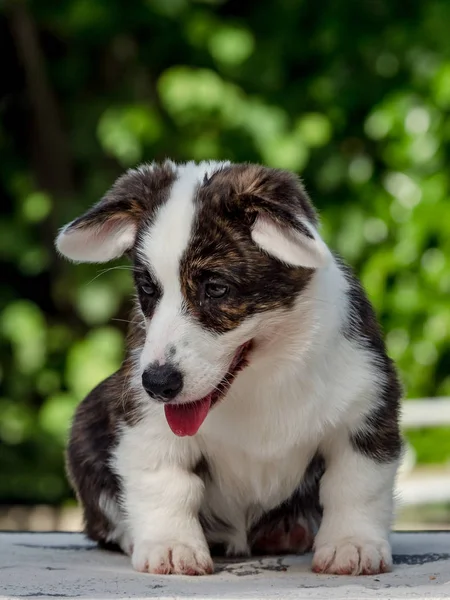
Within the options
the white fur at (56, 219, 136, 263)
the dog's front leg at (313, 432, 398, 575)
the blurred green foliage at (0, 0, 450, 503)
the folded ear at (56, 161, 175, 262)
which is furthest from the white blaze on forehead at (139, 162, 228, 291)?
the blurred green foliage at (0, 0, 450, 503)

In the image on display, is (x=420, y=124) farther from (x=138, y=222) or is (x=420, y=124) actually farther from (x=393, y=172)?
(x=138, y=222)

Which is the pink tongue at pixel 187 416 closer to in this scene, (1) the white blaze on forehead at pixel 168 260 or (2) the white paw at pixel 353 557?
(1) the white blaze on forehead at pixel 168 260

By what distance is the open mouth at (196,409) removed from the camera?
11.8 feet

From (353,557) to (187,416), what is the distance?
61 centimetres

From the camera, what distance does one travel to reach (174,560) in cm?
368

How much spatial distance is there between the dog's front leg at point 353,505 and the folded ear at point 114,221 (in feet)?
2.88

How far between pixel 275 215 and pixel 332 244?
171 inches

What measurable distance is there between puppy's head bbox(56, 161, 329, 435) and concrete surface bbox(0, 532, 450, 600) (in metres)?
0.46

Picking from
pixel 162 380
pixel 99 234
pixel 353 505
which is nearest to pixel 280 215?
pixel 162 380

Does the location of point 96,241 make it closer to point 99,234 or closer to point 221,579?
point 99,234

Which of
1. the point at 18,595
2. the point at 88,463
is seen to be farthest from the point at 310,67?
the point at 18,595

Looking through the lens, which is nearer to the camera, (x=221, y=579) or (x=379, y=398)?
(x=221, y=579)

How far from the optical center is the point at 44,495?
8172mm

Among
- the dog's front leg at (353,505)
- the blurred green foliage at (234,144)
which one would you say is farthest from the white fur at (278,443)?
the blurred green foliage at (234,144)
